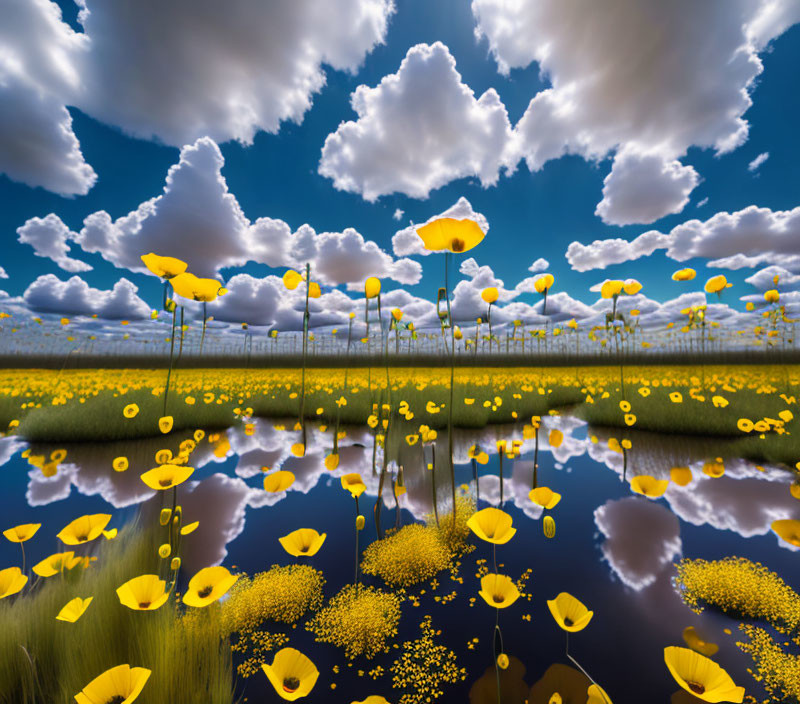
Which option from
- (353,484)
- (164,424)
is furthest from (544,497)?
(164,424)

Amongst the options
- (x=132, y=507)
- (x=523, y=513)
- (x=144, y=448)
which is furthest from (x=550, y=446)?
(x=144, y=448)

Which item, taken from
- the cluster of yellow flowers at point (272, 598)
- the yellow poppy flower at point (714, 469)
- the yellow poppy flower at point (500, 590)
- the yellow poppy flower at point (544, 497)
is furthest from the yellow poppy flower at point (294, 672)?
the yellow poppy flower at point (714, 469)

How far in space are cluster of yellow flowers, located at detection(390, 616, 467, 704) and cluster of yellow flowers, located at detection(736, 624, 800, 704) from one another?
1078mm

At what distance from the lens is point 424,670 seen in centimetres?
108

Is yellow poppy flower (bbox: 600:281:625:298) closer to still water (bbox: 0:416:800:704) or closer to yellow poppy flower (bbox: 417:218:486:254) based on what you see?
still water (bbox: 0:416:800:704)

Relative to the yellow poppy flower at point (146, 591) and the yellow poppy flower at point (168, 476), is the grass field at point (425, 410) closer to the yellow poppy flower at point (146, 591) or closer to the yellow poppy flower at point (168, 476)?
the yellow poppy flower at point (168, 476)

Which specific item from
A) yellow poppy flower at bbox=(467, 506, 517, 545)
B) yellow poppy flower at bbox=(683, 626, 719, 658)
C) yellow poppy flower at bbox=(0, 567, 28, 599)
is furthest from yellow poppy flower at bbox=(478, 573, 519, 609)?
yellow poppy flower at bbox=(0, 567, 28, 599)

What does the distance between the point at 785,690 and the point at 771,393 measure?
803cm

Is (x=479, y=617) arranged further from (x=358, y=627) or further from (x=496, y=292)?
(x=496, y=292)

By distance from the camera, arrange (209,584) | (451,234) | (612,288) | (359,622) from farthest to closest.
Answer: (612,288) → (451,234) → (359,622) → (209,584)

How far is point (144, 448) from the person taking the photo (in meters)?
3.70

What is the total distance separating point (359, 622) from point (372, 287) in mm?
2513

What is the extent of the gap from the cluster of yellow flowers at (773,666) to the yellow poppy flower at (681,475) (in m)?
1.79

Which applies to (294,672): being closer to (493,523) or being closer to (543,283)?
(493,523)
